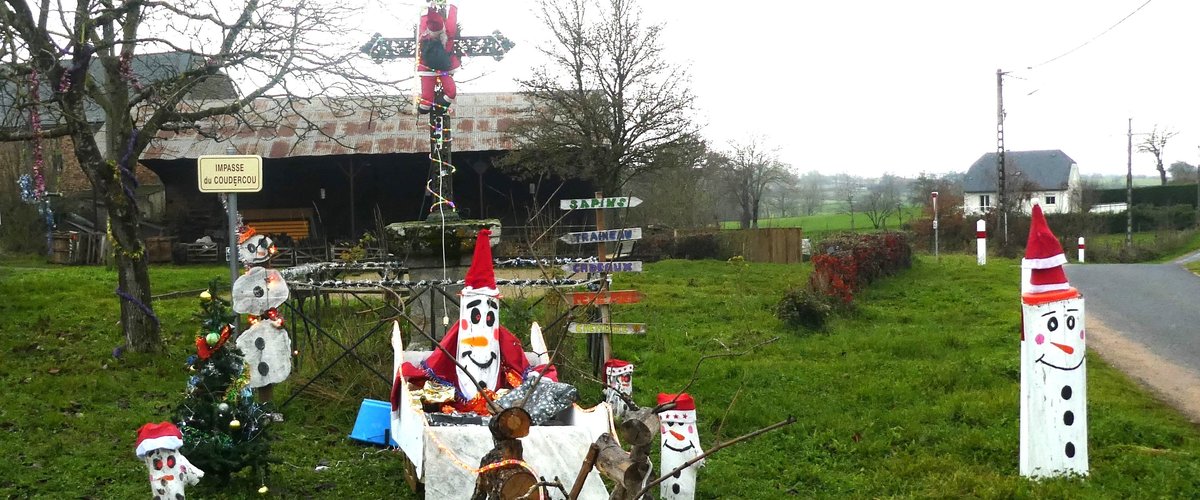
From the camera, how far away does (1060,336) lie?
6004mm

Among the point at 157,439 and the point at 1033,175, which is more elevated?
the point at 1033,175

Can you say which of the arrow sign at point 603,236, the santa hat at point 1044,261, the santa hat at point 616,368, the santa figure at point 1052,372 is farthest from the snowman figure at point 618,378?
the santa hat at point 1044,261

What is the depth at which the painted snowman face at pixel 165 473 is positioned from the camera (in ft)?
17.5

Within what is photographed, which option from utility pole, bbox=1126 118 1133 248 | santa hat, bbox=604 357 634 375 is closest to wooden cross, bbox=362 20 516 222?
santa hat, bbox=604 357 634 375

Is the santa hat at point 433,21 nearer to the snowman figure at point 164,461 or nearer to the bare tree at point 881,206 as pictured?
the snowman figure at point 164,461

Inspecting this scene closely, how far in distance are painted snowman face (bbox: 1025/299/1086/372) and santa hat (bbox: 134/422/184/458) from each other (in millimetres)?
5354

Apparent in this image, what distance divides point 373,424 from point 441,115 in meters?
3.33

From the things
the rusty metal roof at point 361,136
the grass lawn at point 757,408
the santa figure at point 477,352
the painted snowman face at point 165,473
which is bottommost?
the grass lawn at point 757,408

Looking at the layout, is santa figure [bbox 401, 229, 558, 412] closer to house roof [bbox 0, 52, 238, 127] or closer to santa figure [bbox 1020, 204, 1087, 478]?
santa figure [bbox 1020, 204, 1087, 478]

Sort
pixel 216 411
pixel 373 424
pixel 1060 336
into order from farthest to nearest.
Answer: pixel 373 424 < pixel 216 411 < pixel 1060 336

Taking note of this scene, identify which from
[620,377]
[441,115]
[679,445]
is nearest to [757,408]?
[620,377]

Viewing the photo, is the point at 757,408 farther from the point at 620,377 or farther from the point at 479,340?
the point at 479,340

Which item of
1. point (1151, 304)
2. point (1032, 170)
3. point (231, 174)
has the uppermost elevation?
point (1032, 170)

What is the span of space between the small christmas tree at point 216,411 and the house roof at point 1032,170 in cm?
5217
